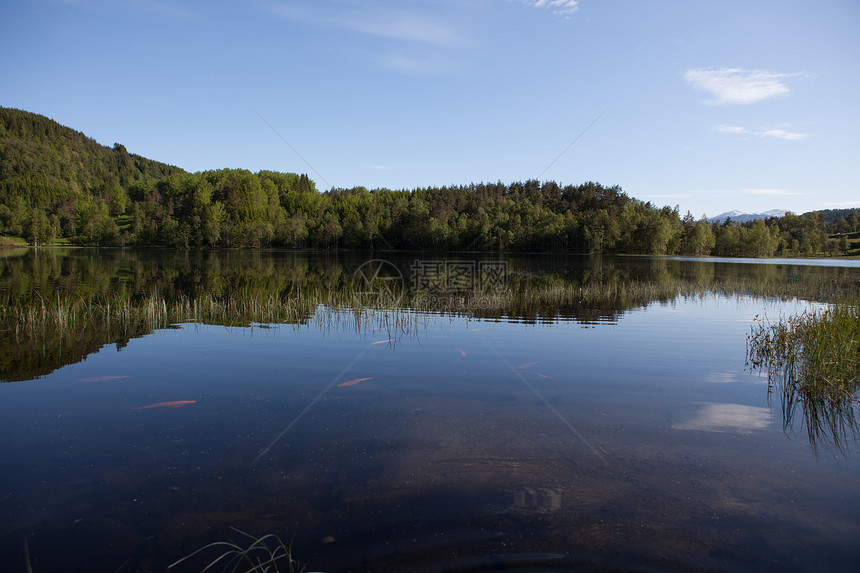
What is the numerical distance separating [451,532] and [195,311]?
15.9 m

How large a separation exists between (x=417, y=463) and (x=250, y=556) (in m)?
2.28

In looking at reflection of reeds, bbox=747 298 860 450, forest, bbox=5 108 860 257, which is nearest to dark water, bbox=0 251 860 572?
reflection of reeds, bbox=747 298 860 450

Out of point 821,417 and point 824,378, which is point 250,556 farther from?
point 824,378

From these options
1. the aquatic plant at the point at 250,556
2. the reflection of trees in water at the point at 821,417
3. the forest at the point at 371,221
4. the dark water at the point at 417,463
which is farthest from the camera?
the forest at the point at 371,221

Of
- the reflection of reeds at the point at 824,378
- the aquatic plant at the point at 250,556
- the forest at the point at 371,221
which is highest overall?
the forest at the point at 371,221

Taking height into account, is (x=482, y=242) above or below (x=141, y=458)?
above

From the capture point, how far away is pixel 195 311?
57.7ft

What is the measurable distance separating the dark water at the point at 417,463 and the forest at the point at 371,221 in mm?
102524

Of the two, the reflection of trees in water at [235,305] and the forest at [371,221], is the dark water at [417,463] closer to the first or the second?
the reflection of trees in water at [235,305]

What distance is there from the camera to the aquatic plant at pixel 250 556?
4014mm

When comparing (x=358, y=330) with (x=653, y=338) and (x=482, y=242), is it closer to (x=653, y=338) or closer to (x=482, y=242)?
(x=653, y=338)

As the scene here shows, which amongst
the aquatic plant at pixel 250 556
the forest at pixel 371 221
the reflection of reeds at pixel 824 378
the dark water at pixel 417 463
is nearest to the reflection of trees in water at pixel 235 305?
the dark water at pixel 417 463

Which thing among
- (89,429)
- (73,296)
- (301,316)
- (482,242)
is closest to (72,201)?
(482,242)

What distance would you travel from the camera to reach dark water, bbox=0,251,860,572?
439 cm
